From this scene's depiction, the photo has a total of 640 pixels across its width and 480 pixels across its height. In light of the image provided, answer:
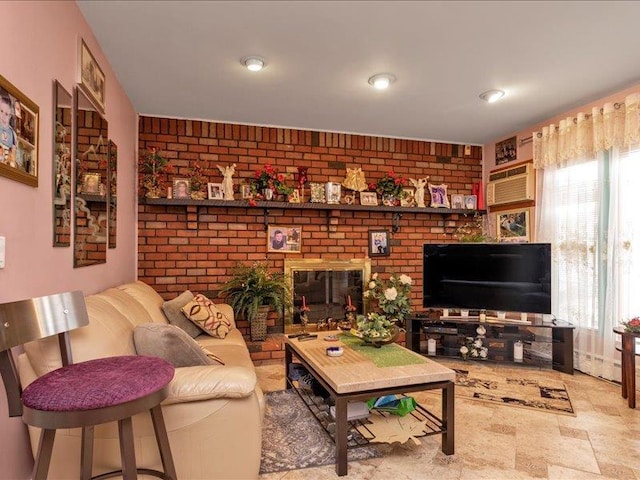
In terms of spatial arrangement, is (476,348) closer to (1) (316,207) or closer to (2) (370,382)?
(1) (316,207)

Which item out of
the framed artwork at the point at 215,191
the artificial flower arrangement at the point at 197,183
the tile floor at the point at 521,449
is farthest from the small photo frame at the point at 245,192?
the tile floor at the point at 521,449

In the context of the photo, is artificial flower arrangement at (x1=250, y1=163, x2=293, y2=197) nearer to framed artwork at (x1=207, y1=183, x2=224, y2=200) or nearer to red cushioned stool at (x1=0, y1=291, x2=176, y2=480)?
framed artwork at (x1=207, y1=183, x2=224, y2=200)

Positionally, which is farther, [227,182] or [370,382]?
[227,182]

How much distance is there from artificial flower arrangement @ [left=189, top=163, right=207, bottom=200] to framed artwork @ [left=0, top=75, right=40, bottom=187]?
2137mm

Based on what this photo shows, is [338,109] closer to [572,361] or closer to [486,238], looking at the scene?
[486,238]

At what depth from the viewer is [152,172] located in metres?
3.74

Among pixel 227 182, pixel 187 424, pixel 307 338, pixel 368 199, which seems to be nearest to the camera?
pixel 187 424

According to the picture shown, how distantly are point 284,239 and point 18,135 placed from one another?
9.17ft

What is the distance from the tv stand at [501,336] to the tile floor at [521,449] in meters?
0.69

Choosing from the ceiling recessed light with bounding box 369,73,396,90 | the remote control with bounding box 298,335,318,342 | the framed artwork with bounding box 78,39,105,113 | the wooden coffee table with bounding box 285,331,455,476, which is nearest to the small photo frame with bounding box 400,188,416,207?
the ceiling recessed light with bounding box 369,73,396,90

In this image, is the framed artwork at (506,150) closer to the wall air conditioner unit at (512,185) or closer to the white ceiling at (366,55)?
the wall air conditioner unit at (512,185)

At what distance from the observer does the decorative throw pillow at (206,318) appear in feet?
9.71

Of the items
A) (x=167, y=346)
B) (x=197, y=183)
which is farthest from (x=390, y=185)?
(x=167, y=346)

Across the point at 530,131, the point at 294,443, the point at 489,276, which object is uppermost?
the point at 530,131
